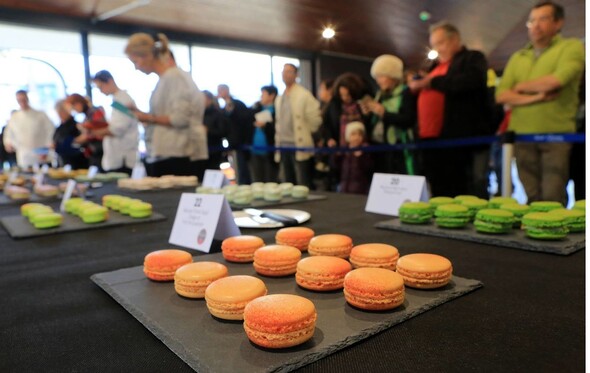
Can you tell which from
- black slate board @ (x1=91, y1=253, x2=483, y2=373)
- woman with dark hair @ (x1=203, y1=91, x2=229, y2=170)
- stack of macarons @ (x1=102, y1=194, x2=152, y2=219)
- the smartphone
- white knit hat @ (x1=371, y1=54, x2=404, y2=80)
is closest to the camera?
black slate board @ (x1=91, y1=253, x2=483, y2=373)

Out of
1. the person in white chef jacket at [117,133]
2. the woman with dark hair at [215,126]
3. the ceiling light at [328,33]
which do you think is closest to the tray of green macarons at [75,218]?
the person in white chef jacket at [117,133]

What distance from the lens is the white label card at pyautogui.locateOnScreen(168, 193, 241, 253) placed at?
3.14 ft

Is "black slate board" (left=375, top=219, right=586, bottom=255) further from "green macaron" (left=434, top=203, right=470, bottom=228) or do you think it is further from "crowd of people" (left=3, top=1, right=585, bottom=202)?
"crowd of people" (left=3, top=1, right=585, bottom=202)

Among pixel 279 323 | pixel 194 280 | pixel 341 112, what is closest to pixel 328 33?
pixel 341 112

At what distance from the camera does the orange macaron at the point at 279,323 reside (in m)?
0.47

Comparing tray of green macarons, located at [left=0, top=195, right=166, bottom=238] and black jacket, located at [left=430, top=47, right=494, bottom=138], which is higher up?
black jacket, located at [left=430, top=47, right=494, bottom=138]

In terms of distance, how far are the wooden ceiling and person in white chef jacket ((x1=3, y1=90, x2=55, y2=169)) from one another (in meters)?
1.29

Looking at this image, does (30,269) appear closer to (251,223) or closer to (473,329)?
(251,223)

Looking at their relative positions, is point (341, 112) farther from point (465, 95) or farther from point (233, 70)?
point (233, 70)

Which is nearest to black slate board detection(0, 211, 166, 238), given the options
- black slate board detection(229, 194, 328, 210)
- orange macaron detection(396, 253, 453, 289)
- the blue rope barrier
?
black slate board detection(229, 194, 328, 210)

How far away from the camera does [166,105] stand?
2.44m

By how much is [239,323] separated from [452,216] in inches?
26.0

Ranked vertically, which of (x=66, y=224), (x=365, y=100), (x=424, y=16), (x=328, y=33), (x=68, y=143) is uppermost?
(x=424, y=16)

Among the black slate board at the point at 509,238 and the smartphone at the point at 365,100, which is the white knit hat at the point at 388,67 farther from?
the black slate board at the point at 509,238
